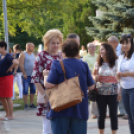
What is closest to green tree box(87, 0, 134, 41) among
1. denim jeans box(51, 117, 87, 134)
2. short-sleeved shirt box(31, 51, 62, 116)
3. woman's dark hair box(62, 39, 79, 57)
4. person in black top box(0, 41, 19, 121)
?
person in black top box(0, 41, 19, 121)

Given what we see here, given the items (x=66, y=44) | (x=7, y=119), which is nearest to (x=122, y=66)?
(x=66, y=44)

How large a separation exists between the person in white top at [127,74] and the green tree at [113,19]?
14.1 m

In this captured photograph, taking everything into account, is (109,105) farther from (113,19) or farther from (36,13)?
(113,19)

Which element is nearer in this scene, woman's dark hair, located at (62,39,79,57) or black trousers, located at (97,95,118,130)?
woman's dark hair, located at (62,39,79,57)

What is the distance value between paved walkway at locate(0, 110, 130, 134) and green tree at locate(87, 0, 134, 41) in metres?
12.5

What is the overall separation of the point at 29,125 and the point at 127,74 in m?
2.99

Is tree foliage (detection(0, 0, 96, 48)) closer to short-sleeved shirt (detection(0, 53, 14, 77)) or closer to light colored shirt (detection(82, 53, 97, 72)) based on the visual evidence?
light colored shirt (detection(82, 53, 97, 72))

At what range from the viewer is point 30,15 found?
1180 cm

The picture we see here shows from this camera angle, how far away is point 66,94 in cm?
333

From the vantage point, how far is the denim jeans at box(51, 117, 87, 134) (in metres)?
3.48

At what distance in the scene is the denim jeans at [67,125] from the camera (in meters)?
3.48

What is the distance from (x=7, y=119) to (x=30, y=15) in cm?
555

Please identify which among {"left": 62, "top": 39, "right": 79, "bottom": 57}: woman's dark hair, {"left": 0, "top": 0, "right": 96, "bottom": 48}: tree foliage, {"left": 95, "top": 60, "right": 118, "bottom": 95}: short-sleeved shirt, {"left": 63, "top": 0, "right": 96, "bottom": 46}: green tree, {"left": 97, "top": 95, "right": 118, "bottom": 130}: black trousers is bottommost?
{"left": 97, "top": 95, "right": 118, "bottom": 130}: black trousers

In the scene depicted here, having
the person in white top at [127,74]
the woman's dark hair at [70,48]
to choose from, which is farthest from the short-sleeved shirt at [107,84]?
the woman's dark hair at [70,48]
